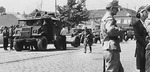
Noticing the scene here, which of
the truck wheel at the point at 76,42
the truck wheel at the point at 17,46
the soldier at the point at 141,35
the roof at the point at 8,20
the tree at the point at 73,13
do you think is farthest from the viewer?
the roof at the point at 8,20

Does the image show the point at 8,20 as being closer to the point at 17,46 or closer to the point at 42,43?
the point at 17,46

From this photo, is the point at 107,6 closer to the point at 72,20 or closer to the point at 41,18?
the point at 41,18

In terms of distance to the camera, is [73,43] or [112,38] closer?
[112,38]

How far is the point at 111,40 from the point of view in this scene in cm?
695

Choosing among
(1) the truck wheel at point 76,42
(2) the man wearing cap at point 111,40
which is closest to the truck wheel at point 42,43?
(1) the truck wheel at point 76,42

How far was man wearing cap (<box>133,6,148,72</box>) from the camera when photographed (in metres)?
7.76

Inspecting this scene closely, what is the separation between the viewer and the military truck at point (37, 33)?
22.5m

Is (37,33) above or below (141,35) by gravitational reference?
above

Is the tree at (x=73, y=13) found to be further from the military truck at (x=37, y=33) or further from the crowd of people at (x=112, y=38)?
the crowd of people at (x=112, y=38)

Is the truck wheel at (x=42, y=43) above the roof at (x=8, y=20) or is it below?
below

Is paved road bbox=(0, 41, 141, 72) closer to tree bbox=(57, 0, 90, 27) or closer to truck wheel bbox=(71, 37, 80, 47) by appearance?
truck wheel bbox=(71, 37, 80, 47)

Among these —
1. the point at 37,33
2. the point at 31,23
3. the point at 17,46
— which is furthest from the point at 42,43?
the point at 31,23

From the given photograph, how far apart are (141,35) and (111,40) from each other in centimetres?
124

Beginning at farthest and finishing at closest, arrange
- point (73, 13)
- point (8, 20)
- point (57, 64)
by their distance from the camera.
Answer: point (8, 20)
point (73, 13)
point (57, 64)
